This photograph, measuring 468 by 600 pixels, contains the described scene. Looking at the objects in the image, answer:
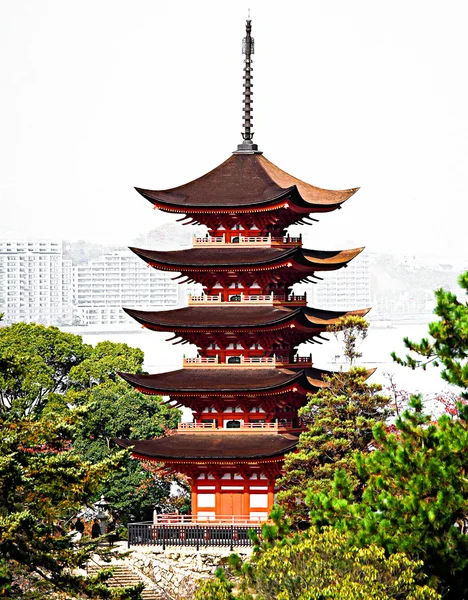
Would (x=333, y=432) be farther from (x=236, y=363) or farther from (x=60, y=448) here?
(x=60, y=448)

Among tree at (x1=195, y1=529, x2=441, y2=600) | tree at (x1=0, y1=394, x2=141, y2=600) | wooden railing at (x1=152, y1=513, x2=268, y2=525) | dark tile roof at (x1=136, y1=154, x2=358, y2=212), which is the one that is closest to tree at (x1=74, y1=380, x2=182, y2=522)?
wooden railing at (x1=152, y1=513, x2=268, y2=525)

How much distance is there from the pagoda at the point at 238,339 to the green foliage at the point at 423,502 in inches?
554

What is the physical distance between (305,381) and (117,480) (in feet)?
30.8

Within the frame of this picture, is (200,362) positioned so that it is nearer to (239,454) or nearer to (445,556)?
(239,454)

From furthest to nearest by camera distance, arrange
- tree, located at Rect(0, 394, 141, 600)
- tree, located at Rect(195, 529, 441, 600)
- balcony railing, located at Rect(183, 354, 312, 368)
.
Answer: balcony railing, located at Rect(183, 354, 312, 368) → tree, located at Rect(0, 394, 141, 600) → tree, located at Rect(195, 529, 441, 600)

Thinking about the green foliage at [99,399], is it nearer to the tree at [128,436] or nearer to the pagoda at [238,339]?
the tree at [128,436]

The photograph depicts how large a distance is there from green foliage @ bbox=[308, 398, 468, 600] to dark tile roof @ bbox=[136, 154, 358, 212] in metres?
16.4

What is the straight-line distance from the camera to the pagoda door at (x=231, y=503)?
1647 inches

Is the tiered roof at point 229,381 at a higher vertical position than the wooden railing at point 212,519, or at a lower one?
higher

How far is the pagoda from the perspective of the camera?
136 feet

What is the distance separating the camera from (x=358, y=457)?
26.6 metres

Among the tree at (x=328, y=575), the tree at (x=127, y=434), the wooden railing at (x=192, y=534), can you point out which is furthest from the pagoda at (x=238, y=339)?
the tree at (x=328, y=575)

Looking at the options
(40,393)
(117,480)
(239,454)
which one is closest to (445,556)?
(239,454)

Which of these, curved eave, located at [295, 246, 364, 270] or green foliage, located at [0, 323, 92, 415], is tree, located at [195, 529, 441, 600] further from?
green foliage, located at [0, 323, 92, 415]
